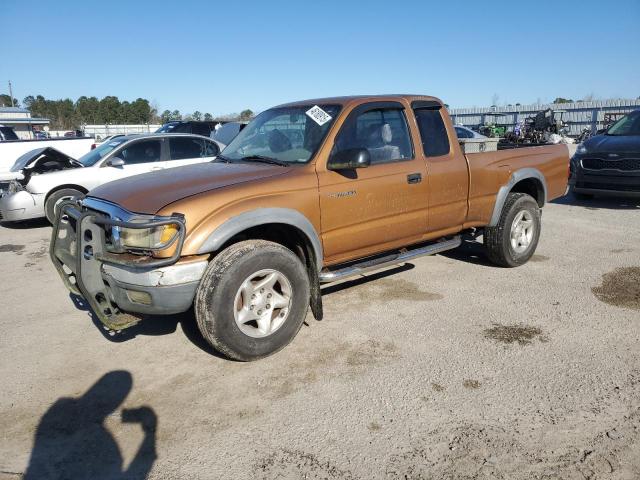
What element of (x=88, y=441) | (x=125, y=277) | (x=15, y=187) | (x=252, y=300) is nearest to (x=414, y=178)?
(x=252, y=300)

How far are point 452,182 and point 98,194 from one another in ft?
10.5

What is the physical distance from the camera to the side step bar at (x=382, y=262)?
4.05 m

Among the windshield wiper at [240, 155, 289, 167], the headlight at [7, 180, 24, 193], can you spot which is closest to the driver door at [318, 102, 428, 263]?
the windshield wiper at [240, 155, 289, 167]

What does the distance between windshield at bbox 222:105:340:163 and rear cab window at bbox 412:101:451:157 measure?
0.96 meters

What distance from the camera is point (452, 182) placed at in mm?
4820

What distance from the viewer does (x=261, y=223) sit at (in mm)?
3506

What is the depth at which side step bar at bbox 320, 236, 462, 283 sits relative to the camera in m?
4.05

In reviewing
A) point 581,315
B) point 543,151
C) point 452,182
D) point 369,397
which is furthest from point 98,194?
point 543,151

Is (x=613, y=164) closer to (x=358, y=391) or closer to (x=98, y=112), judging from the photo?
(x=358, y=391)

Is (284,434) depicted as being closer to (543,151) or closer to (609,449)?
(609,449)

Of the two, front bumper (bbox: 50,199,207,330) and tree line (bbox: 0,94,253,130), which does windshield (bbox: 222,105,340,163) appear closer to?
front bumper (bbox: 50,199,207,330)

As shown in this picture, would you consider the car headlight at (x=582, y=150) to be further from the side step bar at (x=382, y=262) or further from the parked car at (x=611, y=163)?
the side step bar at (x=382, y=262)

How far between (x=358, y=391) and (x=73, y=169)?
7452 mm

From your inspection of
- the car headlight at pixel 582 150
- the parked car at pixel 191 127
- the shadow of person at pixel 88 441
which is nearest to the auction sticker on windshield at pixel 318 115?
the shadow of person at pixel 88 441
